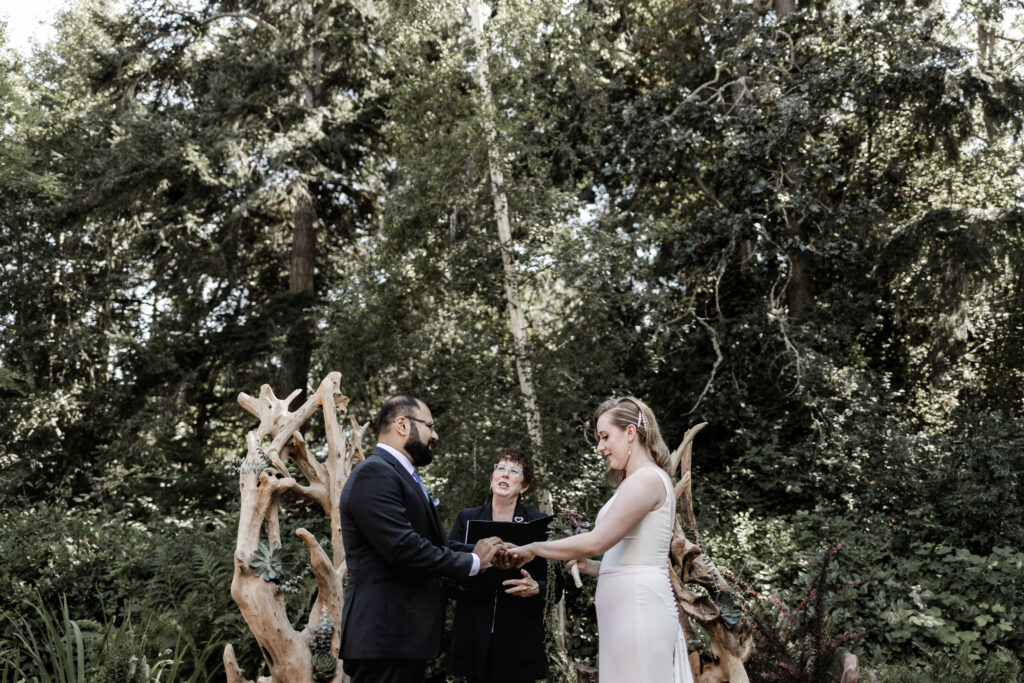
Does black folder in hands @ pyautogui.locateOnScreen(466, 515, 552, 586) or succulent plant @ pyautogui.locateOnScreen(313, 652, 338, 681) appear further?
succulent plant @ pyautogui.locateOnScreen(313, 652, 338, 681)

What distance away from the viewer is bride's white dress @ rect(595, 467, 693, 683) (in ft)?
10.8

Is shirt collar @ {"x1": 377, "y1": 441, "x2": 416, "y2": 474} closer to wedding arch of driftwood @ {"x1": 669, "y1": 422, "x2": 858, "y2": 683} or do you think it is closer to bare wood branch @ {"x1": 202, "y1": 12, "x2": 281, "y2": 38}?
wedding arch of driftwood @ {"x1": 669, "y1": 422, "x2": 858, "y2": 683}

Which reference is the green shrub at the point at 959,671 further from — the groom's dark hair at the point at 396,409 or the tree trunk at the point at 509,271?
the groom's dark hair at the point at 396,409

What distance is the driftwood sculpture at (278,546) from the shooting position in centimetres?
513

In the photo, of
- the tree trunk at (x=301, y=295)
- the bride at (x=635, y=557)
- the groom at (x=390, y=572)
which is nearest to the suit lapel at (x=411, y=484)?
the groom at (x=390, y=572)

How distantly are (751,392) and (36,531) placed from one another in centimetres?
881

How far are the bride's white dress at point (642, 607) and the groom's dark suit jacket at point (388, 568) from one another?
65cm

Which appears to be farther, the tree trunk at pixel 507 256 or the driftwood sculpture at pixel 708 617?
the tree trunk at pixel 507 256

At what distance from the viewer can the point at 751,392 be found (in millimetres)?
11469

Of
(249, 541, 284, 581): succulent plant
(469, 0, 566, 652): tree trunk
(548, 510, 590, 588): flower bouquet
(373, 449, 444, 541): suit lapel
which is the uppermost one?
(469, 0, 566, 652): tree trunk

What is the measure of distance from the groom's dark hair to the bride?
87 centimetres

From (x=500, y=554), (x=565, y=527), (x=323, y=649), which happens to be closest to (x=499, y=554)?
(x=500, y=554)

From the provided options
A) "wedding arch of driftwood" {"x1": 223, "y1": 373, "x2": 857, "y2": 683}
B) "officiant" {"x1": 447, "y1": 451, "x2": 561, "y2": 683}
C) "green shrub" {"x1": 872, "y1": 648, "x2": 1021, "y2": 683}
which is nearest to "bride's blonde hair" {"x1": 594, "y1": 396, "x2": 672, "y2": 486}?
"officiant" {"x1": 447, "y1": 451, "x2": 561, "y2": 683}

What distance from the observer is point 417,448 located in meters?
3.72
